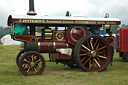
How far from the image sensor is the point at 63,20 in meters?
7.82

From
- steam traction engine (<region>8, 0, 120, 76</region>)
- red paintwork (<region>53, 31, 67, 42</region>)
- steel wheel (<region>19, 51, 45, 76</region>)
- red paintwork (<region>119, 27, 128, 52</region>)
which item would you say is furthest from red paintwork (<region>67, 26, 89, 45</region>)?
red paintwork (<region>119, 27, 128, 52</region>)

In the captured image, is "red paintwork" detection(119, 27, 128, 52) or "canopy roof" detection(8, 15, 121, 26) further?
"red paintwork" detection(119, 27, 128, 52)

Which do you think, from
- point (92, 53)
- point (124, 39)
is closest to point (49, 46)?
point (92, 53)

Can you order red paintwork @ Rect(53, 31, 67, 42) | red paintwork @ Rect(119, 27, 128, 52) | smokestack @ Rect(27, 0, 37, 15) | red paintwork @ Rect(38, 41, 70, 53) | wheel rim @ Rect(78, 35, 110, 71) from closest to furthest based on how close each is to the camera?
red paintwork @ Rect(38, 41, 70, 53), wheel rim @ Rect(78, 35, 110, 71), red paintwork @ Rect(53, 31, 67, 42), smokestack @ Rect(27, 0, 37, 15), red paintwork @ Rect(119, 27, 128, 52)

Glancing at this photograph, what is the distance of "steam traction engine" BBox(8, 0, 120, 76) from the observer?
7.73 meters

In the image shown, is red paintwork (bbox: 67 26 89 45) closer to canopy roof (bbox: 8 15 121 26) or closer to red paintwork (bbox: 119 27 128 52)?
canopy roof (bbox: 8 15 121 26)

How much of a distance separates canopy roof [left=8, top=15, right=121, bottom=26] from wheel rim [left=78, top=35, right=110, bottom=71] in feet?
1.93

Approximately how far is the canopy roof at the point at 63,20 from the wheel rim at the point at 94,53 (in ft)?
1.93

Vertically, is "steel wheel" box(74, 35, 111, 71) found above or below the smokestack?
below

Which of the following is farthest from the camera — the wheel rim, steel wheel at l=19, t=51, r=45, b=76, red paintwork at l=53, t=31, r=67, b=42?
red paintwork at l=53, t=31, r=67, b=42

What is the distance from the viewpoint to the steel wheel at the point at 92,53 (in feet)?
25.8

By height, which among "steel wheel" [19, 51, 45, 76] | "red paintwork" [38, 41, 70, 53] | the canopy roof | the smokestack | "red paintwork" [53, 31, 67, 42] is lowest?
"steel wheel" [19, 51, 45, 76]

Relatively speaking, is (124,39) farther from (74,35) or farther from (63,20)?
(63,20)

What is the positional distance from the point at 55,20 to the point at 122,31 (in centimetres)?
675
